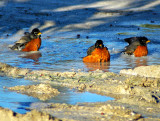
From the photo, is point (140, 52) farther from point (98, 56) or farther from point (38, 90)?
point (38, 90)

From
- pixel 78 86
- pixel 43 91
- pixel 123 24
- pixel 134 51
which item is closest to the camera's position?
pixel 43 91

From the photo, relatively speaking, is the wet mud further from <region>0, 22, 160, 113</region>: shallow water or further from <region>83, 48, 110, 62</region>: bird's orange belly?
<region>83, 48, 110, 62</region>: bird's orange belly

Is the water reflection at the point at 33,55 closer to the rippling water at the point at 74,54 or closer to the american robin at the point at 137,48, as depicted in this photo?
the rippling water at the point at 74,54

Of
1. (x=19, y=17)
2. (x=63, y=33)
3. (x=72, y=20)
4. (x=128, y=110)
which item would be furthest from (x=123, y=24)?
(x=128, y=110)

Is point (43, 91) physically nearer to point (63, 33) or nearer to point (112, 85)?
point (112, 85)

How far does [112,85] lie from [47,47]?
21.2ft

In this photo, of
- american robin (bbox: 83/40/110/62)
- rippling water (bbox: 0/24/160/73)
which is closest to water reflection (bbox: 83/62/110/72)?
rippling water (bbox: 0/24/160/73)

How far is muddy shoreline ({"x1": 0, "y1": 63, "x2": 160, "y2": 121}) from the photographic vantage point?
468 centimetres

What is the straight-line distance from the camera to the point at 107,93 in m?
6.05

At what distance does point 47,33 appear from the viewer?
15.6 metres

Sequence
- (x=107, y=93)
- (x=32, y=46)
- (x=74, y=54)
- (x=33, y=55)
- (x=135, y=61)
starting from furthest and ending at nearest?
(x=32, y=46)
(x=33, y=55)
(x=74, y=54)
(x=135, y=61)
(x=107, y=93)

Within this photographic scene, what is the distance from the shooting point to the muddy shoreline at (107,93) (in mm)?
4676

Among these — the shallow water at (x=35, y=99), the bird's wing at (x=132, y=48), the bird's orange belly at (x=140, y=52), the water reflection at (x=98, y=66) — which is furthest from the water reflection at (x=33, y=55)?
the shallow water at (x=35, y=99)

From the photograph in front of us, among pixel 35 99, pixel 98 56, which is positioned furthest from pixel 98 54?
pixel 35 99
